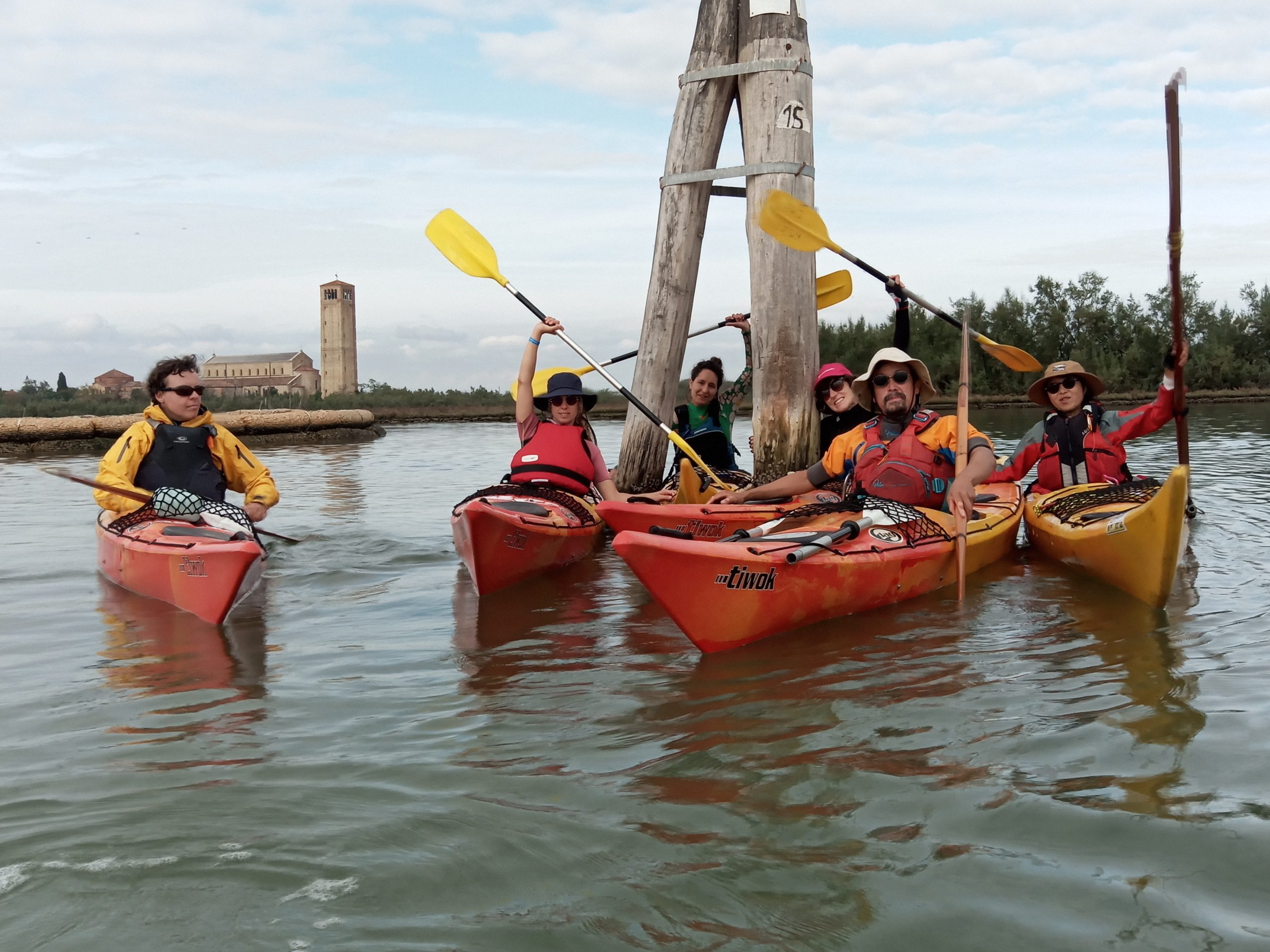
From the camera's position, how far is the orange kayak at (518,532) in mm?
5867

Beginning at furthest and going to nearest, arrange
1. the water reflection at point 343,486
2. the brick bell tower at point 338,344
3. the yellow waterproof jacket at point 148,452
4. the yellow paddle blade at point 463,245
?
the brick bell tower at point 338,344
the water reflection at point 343,486
the yellow paddle blade at point 463,245
the yellow waterproof jacket at point 148,452

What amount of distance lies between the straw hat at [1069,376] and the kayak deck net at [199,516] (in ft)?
15.0

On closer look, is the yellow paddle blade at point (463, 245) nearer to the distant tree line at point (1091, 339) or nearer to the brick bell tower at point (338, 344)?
the distant tree line at point (1091, 339)

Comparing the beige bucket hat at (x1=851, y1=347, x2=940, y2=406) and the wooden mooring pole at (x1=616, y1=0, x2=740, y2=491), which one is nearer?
the beige bucket hat at (x1=851, y1=347, x2=940, y2=406)

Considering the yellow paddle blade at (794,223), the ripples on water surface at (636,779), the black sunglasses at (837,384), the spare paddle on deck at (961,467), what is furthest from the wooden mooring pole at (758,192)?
the ripples on water surface at (636,779)

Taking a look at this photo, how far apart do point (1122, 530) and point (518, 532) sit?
315 centimetres

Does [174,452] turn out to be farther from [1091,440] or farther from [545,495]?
[1091,440]

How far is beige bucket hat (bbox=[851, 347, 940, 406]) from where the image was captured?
18.6ft

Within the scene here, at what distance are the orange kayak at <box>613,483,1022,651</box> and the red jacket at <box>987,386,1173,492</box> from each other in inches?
44.7

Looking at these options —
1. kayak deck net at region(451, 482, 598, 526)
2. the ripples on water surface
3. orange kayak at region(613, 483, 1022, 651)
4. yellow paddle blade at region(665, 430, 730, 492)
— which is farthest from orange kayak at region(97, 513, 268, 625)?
yellow paddle blade at region(665, 430, 730, 492)

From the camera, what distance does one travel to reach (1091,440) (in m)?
6.51

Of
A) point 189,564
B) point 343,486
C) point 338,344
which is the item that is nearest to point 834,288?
point 189,564

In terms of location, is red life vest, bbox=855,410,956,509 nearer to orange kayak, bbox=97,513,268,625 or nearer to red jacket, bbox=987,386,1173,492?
red jacket, bbox=987,386,1173,492

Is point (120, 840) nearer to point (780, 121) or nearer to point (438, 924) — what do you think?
point (438, 924)
